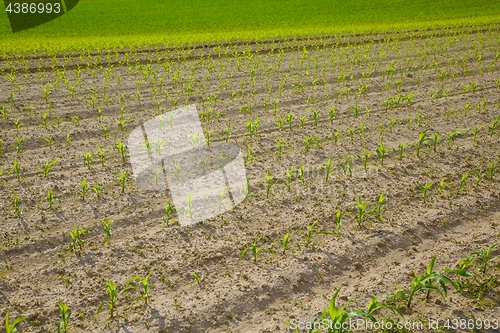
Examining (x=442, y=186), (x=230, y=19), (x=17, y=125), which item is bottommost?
(x=442, y=186)

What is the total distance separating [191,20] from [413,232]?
2713cm

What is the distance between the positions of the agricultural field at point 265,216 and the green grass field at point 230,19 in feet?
32.8

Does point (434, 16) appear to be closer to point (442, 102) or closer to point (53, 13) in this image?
point (442, 102)

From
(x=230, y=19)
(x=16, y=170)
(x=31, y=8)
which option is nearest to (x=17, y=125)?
(x=16, y=170)

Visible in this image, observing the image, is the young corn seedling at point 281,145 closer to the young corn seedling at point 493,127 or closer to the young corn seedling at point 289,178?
the young corn seedling at point 289,178

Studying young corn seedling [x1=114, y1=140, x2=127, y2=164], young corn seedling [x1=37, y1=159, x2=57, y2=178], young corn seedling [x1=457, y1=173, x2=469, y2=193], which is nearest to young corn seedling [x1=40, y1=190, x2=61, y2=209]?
young corn seedling [x1=37, y1=159, x2=57, y2=178]

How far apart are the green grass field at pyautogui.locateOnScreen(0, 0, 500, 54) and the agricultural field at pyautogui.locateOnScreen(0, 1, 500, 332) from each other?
1000 cm

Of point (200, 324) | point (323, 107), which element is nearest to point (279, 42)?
point (323, 107)

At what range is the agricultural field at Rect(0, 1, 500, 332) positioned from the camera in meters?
4.07

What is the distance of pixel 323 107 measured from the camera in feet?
32.8

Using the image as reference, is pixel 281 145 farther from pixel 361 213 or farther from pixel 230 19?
pixel 230 19

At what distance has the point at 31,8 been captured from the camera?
33.4m

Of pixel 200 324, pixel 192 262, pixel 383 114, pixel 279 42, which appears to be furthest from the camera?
pixel 279 42

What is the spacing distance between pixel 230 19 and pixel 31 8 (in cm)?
1611
